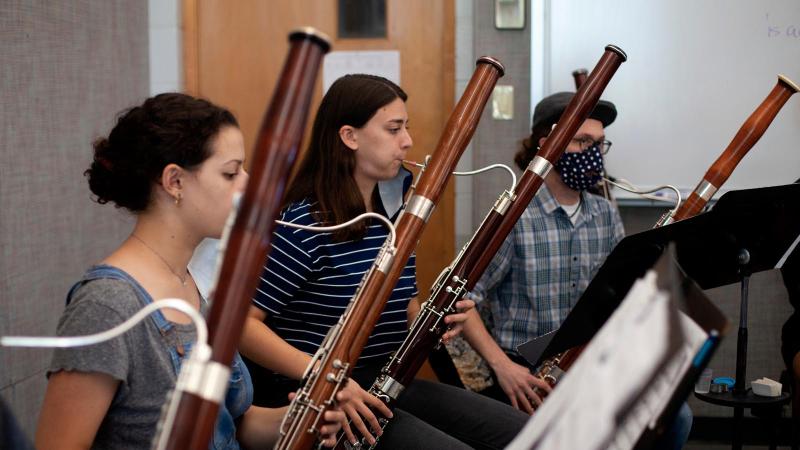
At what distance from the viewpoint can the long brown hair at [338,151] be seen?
1814 mm

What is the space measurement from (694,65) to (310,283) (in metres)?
1.84

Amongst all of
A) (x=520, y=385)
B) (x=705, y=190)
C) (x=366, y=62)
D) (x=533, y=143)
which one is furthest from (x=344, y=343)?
(x=366, y=62)

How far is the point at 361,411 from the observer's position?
1.47 m

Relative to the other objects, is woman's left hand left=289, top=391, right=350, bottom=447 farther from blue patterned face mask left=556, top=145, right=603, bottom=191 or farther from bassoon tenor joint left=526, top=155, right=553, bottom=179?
blue patterned face mask left=556, top=145, right=603, bottom=191

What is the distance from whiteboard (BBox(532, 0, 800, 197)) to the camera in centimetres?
294

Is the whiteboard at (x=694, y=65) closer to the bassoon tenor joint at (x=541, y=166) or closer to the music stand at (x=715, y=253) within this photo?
the music stand at (x=715, y=253)

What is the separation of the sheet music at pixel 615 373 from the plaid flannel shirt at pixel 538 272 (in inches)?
60.2

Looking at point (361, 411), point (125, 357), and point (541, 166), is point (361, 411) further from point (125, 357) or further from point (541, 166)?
point (541, 166)

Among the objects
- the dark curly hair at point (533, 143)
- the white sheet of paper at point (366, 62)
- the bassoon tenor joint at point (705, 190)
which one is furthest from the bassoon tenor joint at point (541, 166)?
the white sheet of paper at point (366, 62)

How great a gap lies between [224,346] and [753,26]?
109 inches

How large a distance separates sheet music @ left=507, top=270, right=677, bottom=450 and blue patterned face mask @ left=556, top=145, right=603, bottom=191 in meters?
1.62

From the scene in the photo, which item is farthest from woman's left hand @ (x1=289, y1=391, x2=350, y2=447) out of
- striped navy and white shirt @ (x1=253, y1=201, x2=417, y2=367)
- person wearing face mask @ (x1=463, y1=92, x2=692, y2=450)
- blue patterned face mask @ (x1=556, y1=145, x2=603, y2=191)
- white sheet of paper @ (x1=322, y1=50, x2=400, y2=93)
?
white sheet of paper @ (x1=322, y1=50, x2=400, y2=93)

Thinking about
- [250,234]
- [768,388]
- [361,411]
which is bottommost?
[768,388]

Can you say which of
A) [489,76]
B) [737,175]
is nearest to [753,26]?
[737,175]
